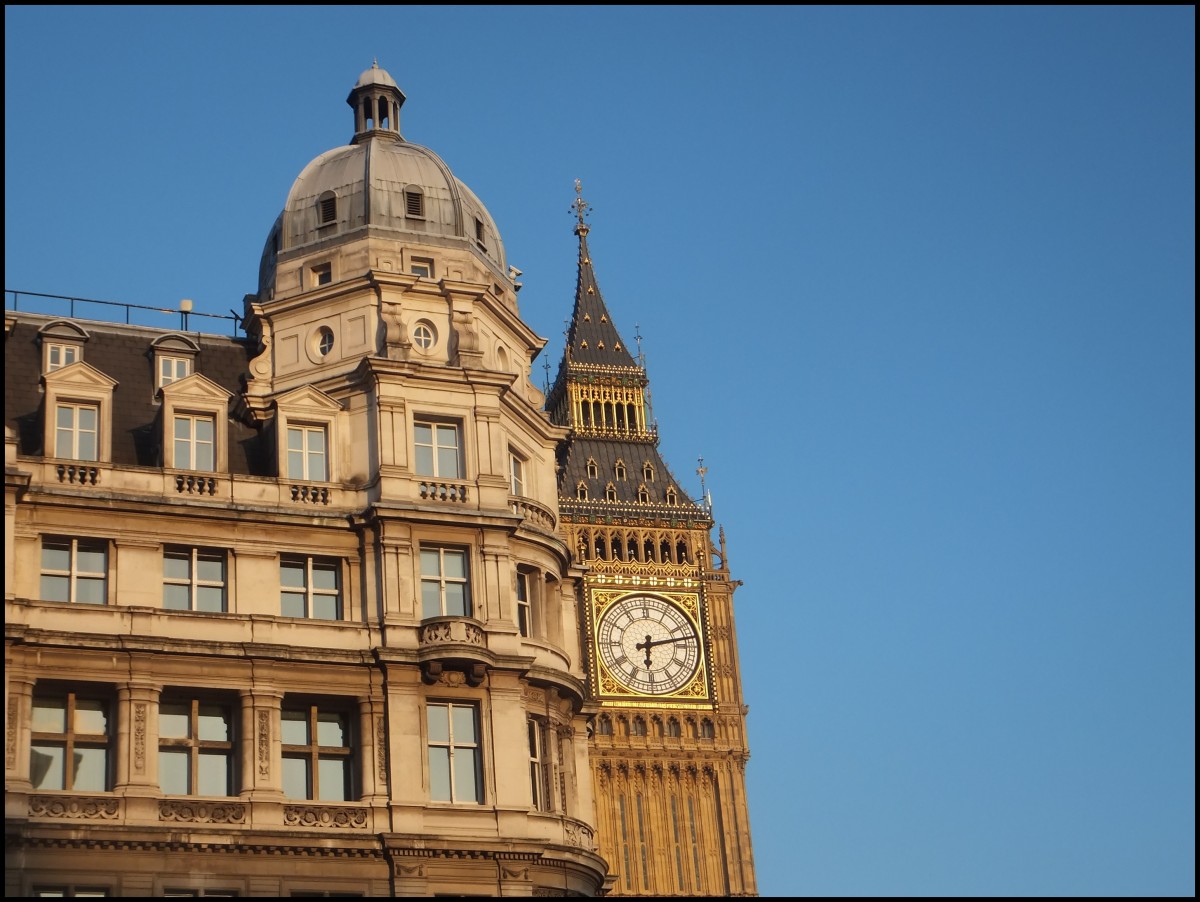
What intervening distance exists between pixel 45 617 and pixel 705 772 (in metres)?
77.1

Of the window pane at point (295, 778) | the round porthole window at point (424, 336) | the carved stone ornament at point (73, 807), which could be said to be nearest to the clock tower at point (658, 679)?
the round porthole window at point (424, 336)

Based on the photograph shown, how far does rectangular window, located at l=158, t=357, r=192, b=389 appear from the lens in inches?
2089

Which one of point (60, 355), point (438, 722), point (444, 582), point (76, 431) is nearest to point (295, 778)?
point (438, 722)

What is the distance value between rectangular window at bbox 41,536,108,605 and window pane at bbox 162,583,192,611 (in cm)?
133

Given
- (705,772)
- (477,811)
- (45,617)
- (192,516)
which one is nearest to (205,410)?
(192,516)

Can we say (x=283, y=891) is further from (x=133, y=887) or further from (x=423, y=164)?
(x=423, y=164)

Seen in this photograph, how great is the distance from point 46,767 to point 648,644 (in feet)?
256

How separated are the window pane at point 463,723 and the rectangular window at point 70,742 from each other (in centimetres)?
757

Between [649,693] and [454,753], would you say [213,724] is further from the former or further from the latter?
[649,693]

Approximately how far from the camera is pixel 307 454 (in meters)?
50.9

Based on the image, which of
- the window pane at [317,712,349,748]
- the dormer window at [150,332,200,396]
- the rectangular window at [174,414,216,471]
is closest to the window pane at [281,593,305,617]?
the window pane at [317,712,349,748]

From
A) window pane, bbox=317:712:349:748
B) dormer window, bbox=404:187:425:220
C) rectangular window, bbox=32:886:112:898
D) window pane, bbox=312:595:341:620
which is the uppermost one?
dormer window, bbox=404:187:425:220

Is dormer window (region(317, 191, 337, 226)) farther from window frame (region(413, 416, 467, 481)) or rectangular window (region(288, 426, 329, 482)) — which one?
window frame (region(413, 416, 467, 481))

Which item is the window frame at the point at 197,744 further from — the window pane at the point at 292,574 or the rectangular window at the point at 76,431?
the rectangular window at the point at 76,431
